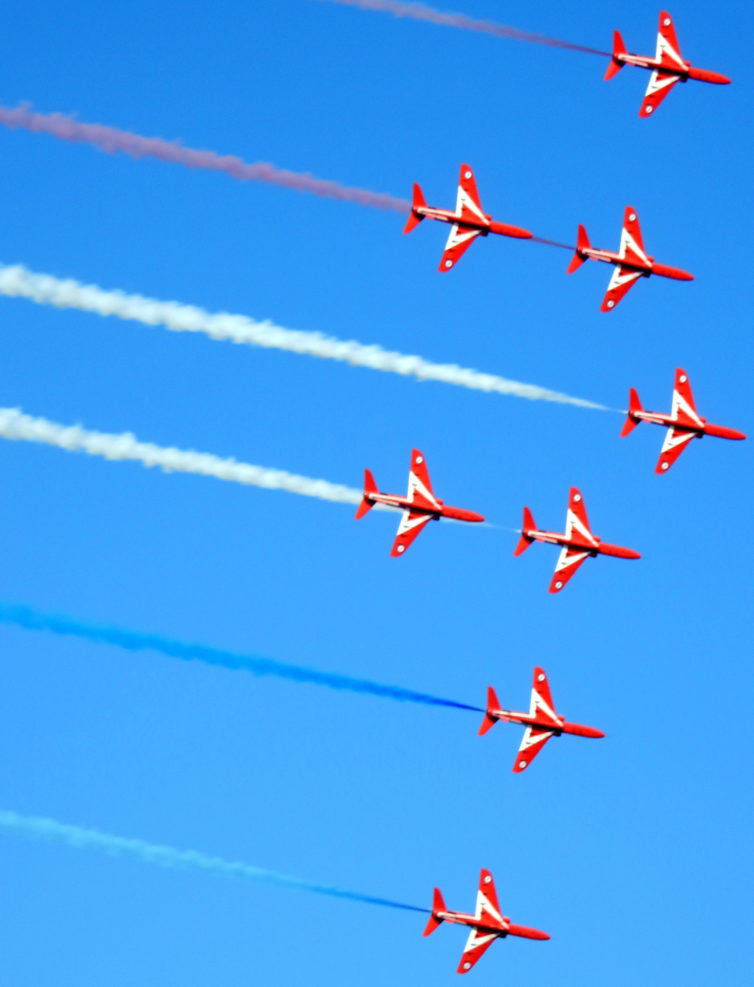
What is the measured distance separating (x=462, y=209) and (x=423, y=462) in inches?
310

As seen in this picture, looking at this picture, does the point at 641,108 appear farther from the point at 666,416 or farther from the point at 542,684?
the point at 542,684

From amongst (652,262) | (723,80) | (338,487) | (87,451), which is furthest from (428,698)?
(723,80)

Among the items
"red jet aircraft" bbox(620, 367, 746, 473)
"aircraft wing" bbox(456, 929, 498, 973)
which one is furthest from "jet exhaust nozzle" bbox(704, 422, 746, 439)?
"aircraft wing" bbox(456, 929, 498, 973)

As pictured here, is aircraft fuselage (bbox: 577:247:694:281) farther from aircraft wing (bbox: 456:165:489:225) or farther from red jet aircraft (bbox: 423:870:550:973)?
red jet aircraft (bbox: 423:870:550:973)

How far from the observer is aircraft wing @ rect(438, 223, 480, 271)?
71438 mm

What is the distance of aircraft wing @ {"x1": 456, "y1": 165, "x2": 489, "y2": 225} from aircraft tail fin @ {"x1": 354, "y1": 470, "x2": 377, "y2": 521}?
874 cm

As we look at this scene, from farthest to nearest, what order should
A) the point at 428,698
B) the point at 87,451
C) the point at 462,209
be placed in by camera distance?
1. the point at 462,209
2. the point at 428,698
3. the point at 87,451

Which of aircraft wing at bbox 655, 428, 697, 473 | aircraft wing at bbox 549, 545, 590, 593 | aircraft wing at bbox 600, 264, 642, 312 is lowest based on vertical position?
aircraft wing at bbox 549, 545, 590, 593

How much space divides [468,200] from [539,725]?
54.9ft

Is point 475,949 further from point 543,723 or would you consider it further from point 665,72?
point 665,72

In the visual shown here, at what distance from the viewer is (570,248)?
72625 mm

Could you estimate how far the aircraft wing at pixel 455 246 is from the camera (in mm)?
71438

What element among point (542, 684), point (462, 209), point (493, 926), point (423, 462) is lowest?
point (493, 926)

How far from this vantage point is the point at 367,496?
227 feet
